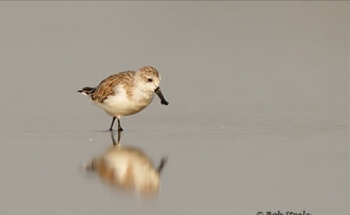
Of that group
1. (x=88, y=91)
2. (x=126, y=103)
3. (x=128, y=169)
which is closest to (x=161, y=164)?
(x=128, y=169)

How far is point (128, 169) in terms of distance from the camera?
8.85 m

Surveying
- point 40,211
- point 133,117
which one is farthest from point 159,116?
point 40,211

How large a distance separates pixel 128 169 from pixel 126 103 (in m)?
2.19

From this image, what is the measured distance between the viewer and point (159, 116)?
461 inches

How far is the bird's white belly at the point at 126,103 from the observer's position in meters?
10.9

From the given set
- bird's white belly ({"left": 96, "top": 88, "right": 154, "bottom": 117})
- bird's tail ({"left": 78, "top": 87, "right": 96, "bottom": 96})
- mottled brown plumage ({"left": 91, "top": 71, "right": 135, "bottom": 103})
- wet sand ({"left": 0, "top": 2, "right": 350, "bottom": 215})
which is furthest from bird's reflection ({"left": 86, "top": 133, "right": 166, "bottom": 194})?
bird's tail ({"left": 78, "top": 87, "right": 96, "bottom": 96})

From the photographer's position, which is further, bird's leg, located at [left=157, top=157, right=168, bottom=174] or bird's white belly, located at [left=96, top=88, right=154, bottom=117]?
bird's white belly, located at [left=96, top=88, right=154, bottom=117]

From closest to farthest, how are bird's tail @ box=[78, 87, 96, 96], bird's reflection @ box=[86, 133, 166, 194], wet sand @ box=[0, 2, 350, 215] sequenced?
wet sand @ box=[0, 2, 350, 215] → bird's reflection @ box=[86, 133, 166, 194] → bird's tail @ box=[78, 87, 96, 96]

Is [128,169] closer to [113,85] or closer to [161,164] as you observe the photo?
[161,164]

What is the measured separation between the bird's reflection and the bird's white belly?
1177 millimetres

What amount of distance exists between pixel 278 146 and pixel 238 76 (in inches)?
178

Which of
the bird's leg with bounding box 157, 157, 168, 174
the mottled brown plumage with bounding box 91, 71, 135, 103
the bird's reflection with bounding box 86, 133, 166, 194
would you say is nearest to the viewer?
the bird's reflection with bounding box 86, 133, 166, 194

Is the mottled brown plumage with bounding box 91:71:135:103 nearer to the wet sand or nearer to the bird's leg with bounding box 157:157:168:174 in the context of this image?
the wet sand

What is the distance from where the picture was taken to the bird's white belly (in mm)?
10930
